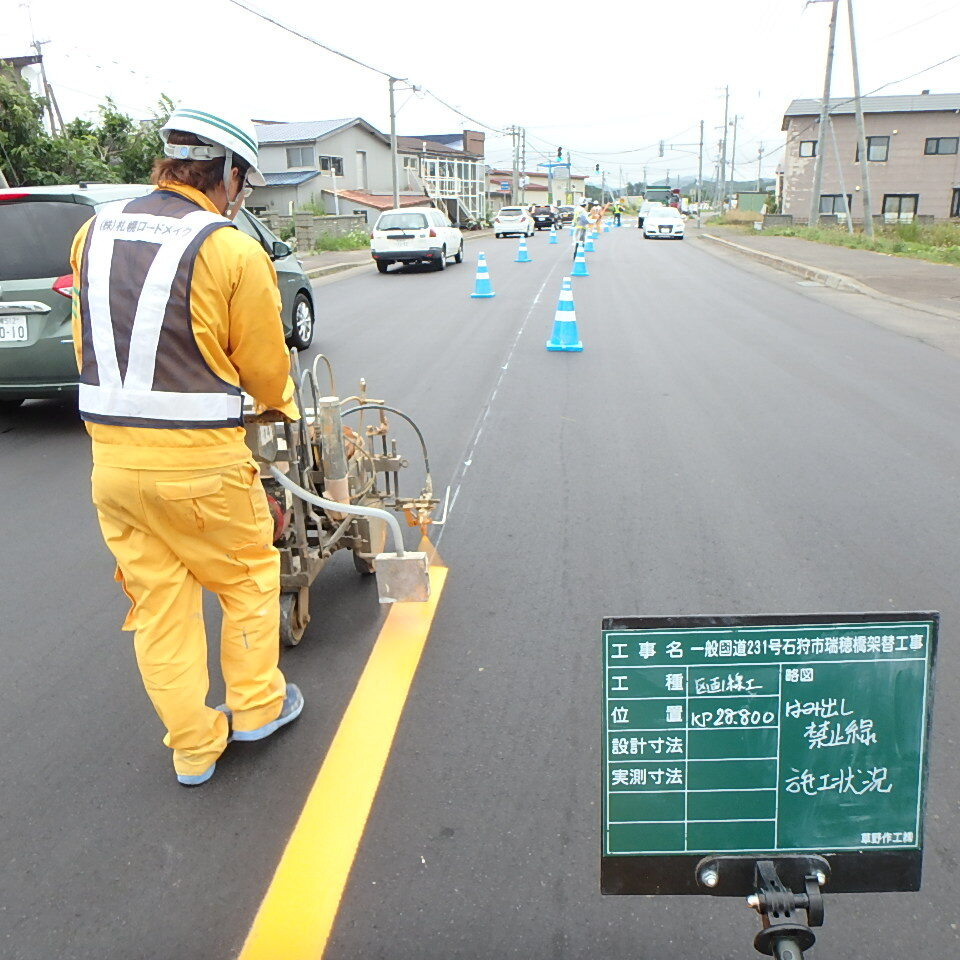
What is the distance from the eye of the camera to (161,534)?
278 centimetres

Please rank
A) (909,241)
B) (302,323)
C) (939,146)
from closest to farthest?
(302,323) < (909,241) < (939,146)

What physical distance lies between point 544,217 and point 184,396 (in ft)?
199

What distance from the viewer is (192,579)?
2.95 metres

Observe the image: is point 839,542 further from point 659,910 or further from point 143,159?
point 143,159

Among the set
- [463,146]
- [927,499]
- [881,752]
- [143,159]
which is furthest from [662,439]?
[463,146]

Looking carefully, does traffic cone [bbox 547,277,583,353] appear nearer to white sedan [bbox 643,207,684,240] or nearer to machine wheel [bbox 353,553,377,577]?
machine wheel [bbox 353,553,377,577]

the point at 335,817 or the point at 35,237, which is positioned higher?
the point at 35,237

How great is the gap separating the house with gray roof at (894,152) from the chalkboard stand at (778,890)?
60457mm

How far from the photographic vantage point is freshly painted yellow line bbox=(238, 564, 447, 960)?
239cm

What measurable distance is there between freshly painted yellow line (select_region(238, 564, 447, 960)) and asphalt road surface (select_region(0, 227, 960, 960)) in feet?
0.12

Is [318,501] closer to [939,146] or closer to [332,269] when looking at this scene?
[332,269]

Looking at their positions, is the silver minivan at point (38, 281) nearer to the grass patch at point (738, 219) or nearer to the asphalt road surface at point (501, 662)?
the asphalt road surface at point (501, 662)

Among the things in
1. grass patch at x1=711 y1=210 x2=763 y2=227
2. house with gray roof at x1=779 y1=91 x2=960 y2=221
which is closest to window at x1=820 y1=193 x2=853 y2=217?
house with gray roof at x1=779 y1=91 x2=960 y2=221

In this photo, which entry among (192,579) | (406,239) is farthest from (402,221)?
(192,579)
